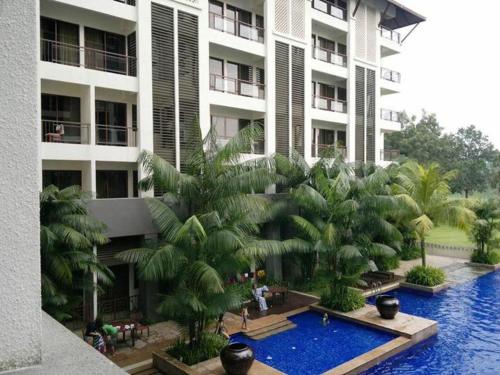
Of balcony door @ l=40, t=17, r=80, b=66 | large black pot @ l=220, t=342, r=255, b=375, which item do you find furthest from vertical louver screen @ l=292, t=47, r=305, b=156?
large black pot @ l=220, t=342, r=255, b=375

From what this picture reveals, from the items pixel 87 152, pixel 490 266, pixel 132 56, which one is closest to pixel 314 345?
pixel 87 152

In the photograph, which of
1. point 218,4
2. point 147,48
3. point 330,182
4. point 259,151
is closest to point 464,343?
point 330,182

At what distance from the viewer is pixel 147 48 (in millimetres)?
16578

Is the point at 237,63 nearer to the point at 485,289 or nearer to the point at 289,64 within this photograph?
the point at 289,64

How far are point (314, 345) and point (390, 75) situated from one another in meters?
22.7

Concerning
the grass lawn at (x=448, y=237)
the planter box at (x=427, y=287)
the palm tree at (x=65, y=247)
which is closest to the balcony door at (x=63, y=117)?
the palm tree at (x=65, y=247)

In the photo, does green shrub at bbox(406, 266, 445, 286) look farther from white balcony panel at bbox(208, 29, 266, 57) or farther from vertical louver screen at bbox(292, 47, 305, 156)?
white balcony panel at bbox(208, 29, 266, 57)

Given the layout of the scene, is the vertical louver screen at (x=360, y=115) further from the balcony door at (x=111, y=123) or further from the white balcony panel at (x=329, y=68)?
the balcony door at (x=111, y=123)

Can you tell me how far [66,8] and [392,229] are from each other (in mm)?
16291

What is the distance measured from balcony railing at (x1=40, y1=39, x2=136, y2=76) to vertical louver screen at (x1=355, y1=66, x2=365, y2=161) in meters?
15.8

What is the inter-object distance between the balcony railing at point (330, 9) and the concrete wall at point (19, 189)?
81.4 ft

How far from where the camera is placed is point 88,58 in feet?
54.7

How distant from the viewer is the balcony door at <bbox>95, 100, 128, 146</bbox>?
16906 millimetres

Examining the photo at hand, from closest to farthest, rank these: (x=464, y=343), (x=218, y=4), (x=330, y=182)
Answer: (x=464, y=343) → (x=330, y=182) → (x=218, y=4)
